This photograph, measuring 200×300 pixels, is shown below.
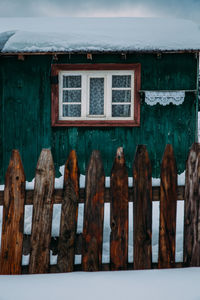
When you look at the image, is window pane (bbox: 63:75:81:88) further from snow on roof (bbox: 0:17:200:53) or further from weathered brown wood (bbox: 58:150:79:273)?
weathered brown wood (bbox: 58:150:79:273)

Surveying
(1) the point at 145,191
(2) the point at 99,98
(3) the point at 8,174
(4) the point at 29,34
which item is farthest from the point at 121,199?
Answer: (4) the point at 29,34

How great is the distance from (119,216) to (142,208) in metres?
0.20

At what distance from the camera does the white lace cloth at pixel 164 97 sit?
683 centimetres

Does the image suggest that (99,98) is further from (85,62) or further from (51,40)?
(51,40)

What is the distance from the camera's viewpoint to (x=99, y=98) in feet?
23.3

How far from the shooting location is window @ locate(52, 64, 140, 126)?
6.92 metres

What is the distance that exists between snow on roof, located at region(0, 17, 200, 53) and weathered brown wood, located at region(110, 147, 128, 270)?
169 inches

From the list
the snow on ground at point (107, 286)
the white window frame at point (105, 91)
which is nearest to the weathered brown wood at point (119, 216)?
the snow on ground at point (107, 286)

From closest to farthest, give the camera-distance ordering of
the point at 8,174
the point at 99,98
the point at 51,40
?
the point at 8,174 → the point at 51,40 → the point at 99,98

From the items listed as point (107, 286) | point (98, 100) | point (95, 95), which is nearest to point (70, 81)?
point (95, 95)

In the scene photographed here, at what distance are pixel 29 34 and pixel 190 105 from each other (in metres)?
3.72

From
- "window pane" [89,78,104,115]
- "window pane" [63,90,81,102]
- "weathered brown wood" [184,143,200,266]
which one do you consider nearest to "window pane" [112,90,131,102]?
"window pane" [89,78,104,115]

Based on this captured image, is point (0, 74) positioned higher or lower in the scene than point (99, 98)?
higher

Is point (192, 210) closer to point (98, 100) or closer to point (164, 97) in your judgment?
point (164, 97)
